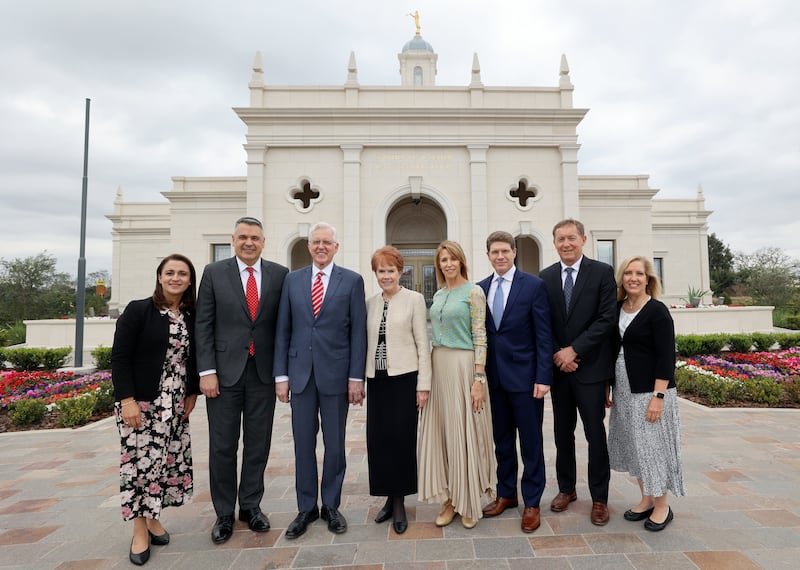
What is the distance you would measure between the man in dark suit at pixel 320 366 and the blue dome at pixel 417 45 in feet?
94.6

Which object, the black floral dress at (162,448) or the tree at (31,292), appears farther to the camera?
the tree at (31,292)

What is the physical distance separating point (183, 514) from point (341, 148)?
1521cm

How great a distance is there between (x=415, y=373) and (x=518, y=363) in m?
0.87

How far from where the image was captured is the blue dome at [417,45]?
2794 cm

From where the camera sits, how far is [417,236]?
69.6 ft

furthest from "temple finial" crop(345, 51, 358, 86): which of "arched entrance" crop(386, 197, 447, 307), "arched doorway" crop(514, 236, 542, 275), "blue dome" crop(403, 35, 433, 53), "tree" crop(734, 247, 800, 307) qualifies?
"tree" crop(734, 247, 800, 307)

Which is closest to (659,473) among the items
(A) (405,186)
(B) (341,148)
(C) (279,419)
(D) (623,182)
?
(C) (279,419)

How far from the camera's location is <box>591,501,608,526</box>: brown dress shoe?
3.38m

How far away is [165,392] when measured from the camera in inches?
125

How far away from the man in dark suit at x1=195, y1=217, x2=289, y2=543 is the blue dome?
2879 centimetres

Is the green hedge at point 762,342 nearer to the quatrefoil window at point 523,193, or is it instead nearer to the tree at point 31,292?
the quatrefoil window at point 523,193

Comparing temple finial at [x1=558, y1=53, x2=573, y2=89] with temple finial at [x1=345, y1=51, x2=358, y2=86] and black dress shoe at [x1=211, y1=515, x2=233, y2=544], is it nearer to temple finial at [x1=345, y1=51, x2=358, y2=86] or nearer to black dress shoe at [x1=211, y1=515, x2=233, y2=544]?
temple finial at [x1=345, y1=51, x2=358, y2=86]

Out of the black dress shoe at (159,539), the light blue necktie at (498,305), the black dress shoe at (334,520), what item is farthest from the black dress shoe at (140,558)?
the light blue necktie at (498,305)

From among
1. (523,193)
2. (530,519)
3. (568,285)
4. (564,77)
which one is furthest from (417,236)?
(530,519)
